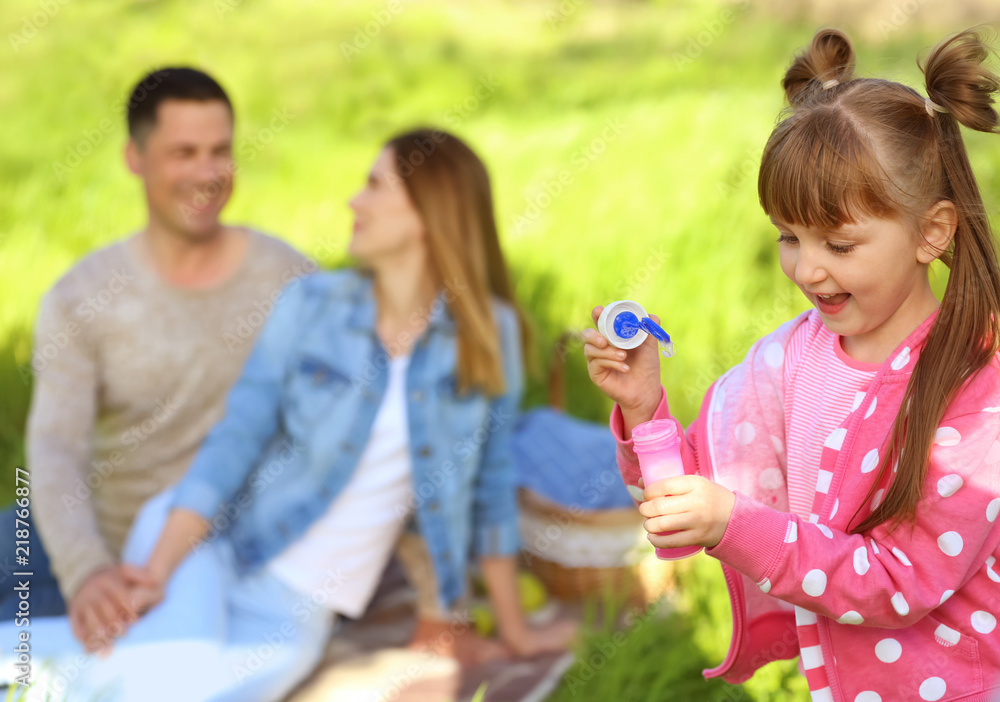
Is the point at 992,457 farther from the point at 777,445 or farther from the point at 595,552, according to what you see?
the point at 595,552

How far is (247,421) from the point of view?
296cm

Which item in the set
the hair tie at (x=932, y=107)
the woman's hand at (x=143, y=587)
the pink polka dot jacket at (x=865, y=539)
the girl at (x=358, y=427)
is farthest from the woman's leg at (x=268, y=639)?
the hair tie at (x=932, y=107)

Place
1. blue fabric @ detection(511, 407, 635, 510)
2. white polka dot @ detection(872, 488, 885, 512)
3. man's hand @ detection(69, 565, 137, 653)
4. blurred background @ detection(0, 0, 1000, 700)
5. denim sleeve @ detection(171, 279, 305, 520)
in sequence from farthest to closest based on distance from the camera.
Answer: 1. blurred background @ detection(0, 0, 1000, 700)
2. blue fabric @ detection(511, 407, 635, 510)
3. denim sleeve @ detection(171, 279, 305, 520)
4. man's hand @ detection(69, 565, 137, 653)
5. white polka dot @ detection(872, 488, 885, 512)

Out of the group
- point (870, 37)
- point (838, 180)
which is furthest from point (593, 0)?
point (838, 180)

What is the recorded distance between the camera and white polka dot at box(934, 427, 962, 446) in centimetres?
136

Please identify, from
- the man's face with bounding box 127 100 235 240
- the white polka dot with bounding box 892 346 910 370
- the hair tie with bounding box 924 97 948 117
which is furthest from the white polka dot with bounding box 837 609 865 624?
the man's face with bounding box 127 100 235 240

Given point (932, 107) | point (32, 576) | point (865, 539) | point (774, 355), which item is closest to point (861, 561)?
point (865, 539)

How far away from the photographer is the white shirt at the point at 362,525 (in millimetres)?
2986

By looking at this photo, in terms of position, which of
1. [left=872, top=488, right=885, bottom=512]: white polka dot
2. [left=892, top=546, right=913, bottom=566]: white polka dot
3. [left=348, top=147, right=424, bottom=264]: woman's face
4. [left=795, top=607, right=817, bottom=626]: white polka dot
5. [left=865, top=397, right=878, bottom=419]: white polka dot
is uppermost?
[left=348, top=147, right=424, bottom=264]: woman's face

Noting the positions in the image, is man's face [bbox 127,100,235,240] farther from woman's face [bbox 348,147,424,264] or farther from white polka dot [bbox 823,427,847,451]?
white polka dot [bbox 823,427,847,451]

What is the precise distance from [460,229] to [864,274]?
1.87 meters

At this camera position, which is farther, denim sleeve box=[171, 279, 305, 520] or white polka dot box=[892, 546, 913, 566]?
denim sleeve box=[171, 279, 305, 520]

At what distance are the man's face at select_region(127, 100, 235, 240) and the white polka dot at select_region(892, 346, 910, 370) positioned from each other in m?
2.33

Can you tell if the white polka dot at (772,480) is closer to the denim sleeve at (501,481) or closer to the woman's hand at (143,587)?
the denim sleeve at (501,481)
